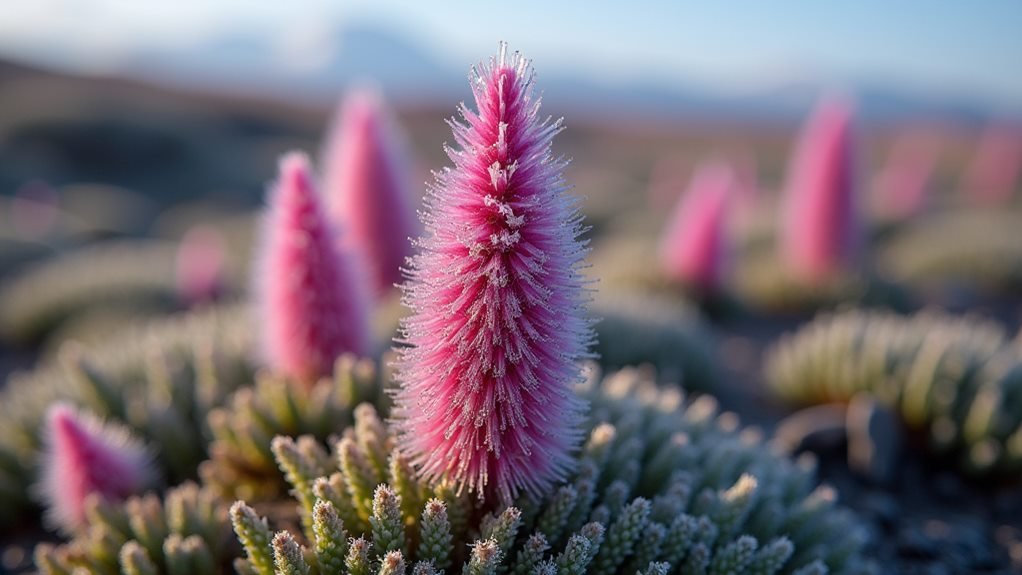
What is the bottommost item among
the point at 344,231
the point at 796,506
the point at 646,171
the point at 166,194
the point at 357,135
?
the point at 796,506

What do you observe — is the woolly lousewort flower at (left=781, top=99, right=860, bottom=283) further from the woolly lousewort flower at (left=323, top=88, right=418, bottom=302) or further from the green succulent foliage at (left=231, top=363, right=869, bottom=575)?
the green succulent foliage at (left=231, top=363, right=869, bottom=575)

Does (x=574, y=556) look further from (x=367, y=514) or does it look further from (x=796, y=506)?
(x=796, y=506)

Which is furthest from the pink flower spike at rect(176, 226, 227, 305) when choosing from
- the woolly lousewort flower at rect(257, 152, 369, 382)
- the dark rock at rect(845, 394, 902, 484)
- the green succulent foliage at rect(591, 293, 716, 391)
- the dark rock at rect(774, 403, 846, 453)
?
the dark rock at rect(845, 394, 902, 484)

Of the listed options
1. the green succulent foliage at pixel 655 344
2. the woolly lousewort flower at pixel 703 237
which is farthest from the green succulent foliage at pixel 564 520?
the woolly lousewort flower at pixel 703 237

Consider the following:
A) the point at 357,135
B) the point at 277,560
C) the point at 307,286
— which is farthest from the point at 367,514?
the point at 357,135

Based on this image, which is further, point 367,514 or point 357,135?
point 357,135

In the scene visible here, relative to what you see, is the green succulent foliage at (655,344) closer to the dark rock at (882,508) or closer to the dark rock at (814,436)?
the dark rock at (814,436)

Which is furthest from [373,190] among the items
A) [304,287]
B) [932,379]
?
[932,379]
